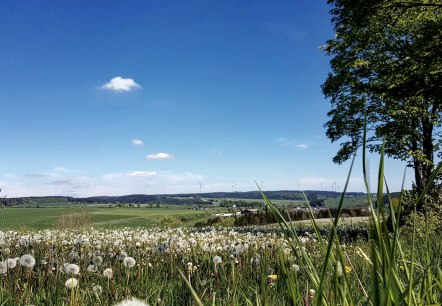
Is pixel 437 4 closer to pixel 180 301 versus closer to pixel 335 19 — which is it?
pixel 335 19

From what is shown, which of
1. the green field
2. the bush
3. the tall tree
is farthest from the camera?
the green field

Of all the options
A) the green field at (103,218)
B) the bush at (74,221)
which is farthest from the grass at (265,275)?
the bush at (74,221)

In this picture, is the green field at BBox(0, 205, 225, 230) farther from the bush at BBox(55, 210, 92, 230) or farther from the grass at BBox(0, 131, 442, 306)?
Answer: the grass at BBox(0, 131, 442, 306)

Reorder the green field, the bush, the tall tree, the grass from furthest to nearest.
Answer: the green field
the bush
the tall tree
the grass

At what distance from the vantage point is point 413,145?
24.5 metres

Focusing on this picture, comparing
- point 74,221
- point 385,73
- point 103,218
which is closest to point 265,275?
point 385,73

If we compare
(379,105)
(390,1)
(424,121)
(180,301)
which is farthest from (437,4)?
(180,301)

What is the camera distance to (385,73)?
51.4 feet

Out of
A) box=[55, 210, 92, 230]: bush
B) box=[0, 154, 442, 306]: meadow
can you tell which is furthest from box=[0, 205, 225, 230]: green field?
box=[0, 154, 442, 306]: meadow

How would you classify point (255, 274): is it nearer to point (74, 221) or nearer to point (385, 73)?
point (385, 73)

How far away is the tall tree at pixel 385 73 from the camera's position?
15.4m

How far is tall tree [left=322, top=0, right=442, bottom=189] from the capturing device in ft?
50.6

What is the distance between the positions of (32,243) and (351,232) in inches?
464

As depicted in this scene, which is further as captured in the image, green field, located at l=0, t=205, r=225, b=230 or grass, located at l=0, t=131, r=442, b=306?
green field, located at l=0, t=205, r=225, b=230
